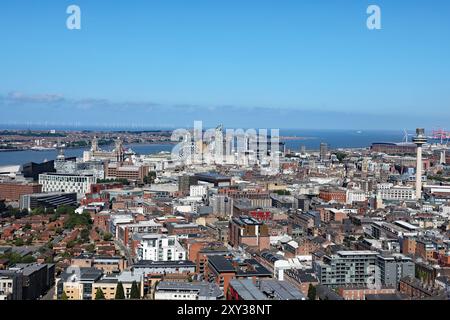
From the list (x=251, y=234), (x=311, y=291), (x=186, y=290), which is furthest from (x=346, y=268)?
(x=186, y=290)

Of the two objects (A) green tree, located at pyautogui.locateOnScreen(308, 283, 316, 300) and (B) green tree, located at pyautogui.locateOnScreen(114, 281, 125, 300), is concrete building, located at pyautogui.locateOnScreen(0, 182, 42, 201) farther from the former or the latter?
(A) green tree, located at pyautogui.locateOnScreen(308, 283, 316, 300)

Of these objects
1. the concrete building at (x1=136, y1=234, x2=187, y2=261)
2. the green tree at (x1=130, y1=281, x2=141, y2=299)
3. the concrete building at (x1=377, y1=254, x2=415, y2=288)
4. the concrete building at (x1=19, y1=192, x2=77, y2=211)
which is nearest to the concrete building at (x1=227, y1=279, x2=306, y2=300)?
the green tree at (x1=130, y1=281, x2=141, y2=299)

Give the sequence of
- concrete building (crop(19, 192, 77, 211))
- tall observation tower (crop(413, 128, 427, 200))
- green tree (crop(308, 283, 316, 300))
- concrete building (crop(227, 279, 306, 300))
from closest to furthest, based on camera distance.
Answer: concrete building (crop(227, 279, 306, 300)) < green tree (crop(308, 283, 316, 300)) < concrete building (crop(19, 192, 77, 211)) < tall observation tower (crop(413, 128, 427, 200))

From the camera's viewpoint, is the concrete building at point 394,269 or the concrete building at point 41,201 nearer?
the concrete building at point 394,269

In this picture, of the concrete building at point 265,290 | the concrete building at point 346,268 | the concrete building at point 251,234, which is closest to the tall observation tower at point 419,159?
the concrete building at point 251,234

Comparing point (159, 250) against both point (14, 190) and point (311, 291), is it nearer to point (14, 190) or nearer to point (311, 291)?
point (311, 291)

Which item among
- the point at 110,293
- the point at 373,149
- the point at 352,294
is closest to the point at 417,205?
the point at 352,294

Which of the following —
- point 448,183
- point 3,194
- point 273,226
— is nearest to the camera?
point 273,226

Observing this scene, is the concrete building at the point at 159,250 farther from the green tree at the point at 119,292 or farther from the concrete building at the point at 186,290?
the concrete building at the point at 186,290
